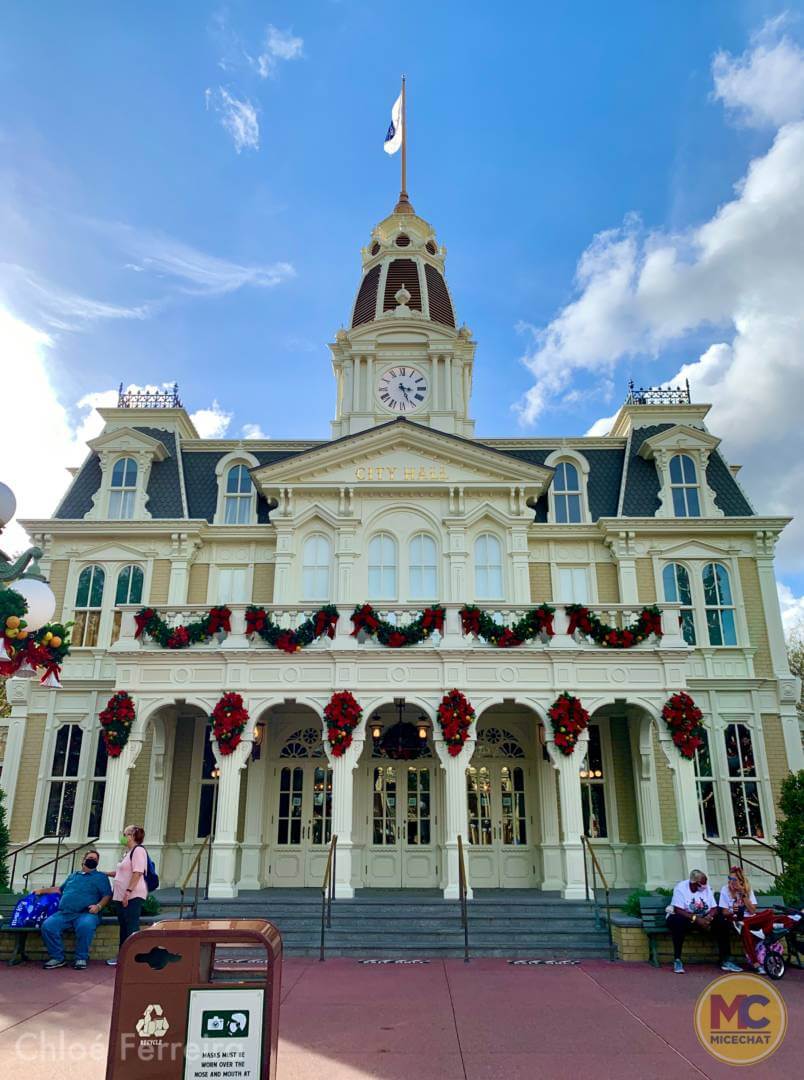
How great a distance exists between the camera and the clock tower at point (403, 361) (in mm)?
23500

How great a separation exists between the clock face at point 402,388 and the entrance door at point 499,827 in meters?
11.0

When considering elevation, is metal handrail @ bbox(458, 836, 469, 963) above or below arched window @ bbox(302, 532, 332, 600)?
below

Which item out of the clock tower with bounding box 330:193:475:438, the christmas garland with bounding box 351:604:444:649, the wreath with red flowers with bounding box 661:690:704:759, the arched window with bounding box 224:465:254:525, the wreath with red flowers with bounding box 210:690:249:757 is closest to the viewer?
the wreath with red flowers with bounding box 661:690:704:759

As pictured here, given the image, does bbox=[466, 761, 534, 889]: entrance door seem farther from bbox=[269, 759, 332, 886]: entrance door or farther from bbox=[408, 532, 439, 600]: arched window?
Answer: bbox=[408, 532, 439, 600]: arched window

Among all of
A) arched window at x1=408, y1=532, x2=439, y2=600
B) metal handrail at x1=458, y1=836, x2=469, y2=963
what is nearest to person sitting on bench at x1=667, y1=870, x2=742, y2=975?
metal handrail at x1=458, y1=836, x2=469, y2=963

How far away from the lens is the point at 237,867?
16.8 meters

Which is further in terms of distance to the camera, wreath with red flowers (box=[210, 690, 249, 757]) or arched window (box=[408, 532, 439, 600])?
arched window (box=[408, 532, 439, 600])

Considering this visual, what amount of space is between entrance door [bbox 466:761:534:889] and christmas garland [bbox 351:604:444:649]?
462 centimetres

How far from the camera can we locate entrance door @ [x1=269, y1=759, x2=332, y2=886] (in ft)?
58.2

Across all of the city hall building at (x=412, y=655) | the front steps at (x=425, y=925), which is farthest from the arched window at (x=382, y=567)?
the front steps at (x=425, y=925)

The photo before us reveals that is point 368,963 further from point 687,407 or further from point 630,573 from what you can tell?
point 687,407

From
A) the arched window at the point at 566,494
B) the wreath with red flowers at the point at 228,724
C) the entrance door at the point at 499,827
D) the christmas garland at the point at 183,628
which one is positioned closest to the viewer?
Result: the wreath with red flowers at the point at 228,724

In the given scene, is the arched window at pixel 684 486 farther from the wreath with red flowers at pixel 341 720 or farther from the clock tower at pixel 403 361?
the wreath with red flowers at pixel 341 720

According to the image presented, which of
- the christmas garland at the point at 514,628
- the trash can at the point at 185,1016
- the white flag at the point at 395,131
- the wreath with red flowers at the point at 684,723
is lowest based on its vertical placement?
the trash can at the point at 185,1016
